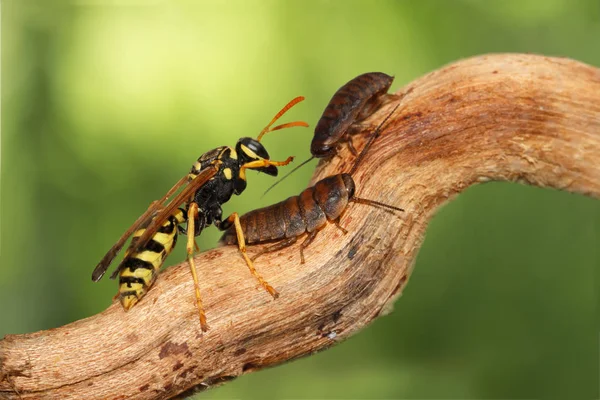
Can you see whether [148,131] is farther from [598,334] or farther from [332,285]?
[598,334]

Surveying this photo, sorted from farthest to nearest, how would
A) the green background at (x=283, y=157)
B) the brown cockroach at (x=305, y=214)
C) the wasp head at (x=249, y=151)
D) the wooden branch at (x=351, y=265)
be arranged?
the green background at (x=283, y=157)
the wasp head at (x=249, y=151)
the brown cockroach at (x=305, y=214)
the wooden branch at (x=351, y=265)

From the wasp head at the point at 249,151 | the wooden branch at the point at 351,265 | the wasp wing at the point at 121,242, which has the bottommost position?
the wooden branch at the point at 351,265

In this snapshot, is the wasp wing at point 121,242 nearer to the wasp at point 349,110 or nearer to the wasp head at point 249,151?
the wasp head at point 249,151

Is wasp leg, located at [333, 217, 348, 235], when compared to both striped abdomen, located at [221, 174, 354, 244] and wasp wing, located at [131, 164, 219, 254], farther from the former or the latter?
wasp wing, located at [131, 164, 219, 254]

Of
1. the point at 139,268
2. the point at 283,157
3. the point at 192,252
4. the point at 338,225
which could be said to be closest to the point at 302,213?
the point at 338,225

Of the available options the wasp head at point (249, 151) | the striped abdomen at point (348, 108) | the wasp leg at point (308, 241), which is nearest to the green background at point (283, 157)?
the striped abdomen at point (348, 108)

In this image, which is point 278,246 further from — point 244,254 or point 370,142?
point 370,142

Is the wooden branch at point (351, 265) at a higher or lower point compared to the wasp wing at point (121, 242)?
lower
